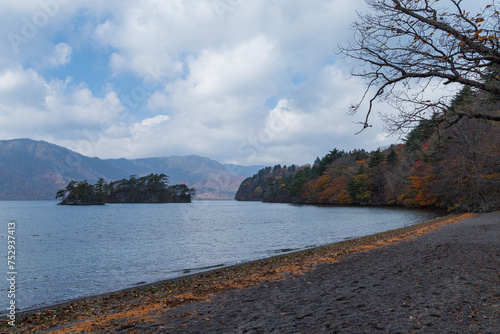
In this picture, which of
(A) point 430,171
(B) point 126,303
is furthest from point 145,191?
(B) point 126,303

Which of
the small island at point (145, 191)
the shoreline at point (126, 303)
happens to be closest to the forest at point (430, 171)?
the shoreline at point (126, 303)

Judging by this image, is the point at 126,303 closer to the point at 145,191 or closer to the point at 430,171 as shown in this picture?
the point at 430,171

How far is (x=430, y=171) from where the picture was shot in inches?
2141

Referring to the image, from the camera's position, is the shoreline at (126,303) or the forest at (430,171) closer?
the shoreline at (126,303)

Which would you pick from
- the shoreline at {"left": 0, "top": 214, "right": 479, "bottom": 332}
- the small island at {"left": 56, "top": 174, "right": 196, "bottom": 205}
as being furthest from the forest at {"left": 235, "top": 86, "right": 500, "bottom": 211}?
the small island at {"left": 56, "top": 174, "right": 196, "bottom": 205}

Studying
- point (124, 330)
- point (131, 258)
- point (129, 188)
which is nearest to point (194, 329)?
point (124, 330)

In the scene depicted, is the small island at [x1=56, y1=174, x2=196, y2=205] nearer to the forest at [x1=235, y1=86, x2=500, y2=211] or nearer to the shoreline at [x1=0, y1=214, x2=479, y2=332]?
the forest at [x1=235, y1=86, x2=500, y2=211]

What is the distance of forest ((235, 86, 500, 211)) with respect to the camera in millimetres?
9655

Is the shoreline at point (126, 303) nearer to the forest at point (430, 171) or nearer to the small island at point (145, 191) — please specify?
the forest at point (430, 171)

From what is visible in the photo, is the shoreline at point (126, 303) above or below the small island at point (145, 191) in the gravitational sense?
below

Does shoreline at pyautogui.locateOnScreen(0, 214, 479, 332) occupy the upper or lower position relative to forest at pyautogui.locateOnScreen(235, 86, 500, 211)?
lower

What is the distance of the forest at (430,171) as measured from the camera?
9655mm

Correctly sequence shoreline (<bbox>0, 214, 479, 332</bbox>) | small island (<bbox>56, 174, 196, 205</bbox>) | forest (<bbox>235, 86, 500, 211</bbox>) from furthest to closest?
small island (<bbox>56, 174, 196, 205</bbox>) < forest (<bbox>235, 86, 500, 211</bbox>) < shoreline (<bbox>0, 214, 479, 332</bbox>)

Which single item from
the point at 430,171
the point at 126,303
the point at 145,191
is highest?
the point at 430,171
